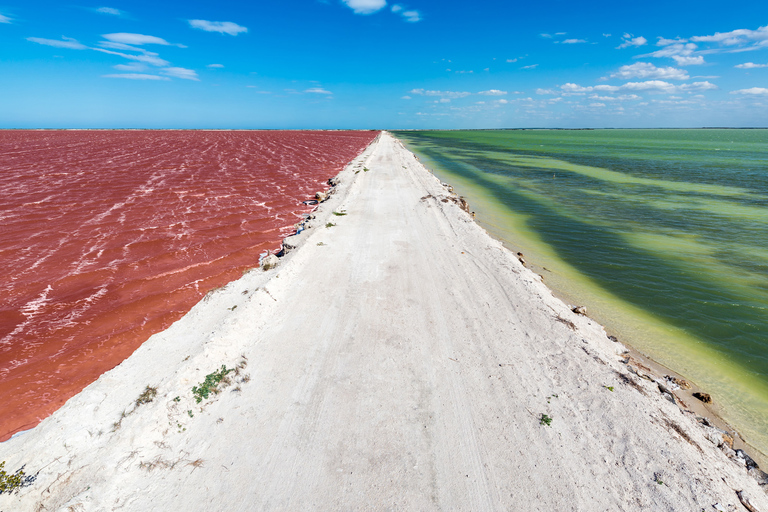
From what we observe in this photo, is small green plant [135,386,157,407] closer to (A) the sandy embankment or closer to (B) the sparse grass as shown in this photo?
(A) the sandy embankment

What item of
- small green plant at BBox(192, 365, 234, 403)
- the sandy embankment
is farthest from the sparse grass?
small green plant at BBox(192, 365, 234, 403)

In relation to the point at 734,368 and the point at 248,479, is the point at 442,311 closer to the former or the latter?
the point at 248,479

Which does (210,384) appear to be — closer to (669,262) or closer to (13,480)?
(13,480)

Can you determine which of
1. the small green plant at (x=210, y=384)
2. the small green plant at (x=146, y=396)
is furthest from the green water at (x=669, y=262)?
the small green plant at (x=146, y=396)

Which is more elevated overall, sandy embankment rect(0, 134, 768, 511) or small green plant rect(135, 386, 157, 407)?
small green plant rect(135, 386, 157, 407)

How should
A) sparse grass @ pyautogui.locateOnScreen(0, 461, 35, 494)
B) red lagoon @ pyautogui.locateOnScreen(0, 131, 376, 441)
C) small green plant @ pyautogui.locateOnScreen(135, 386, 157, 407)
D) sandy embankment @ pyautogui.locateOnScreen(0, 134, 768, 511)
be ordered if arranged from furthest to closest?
red lagoon @ pyautogui.locateOnScreen(0, 131, 376, 441)
small green plant @ pyautogui.locateOnScreen(135, 386, 157, 407)
sandy embankment @ pyautogui.locateOnScreen(0, 134, 768, 511)
sparse grass @ pyautogui.locateOnScreen(0, 461, 35, 494)

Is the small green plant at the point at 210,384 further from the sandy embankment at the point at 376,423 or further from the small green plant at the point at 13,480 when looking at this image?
the small green plant at the point at 13,480

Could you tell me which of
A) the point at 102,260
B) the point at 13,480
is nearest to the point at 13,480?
the point at 13,480

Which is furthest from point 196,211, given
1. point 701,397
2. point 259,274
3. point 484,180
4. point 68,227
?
point 484,180
